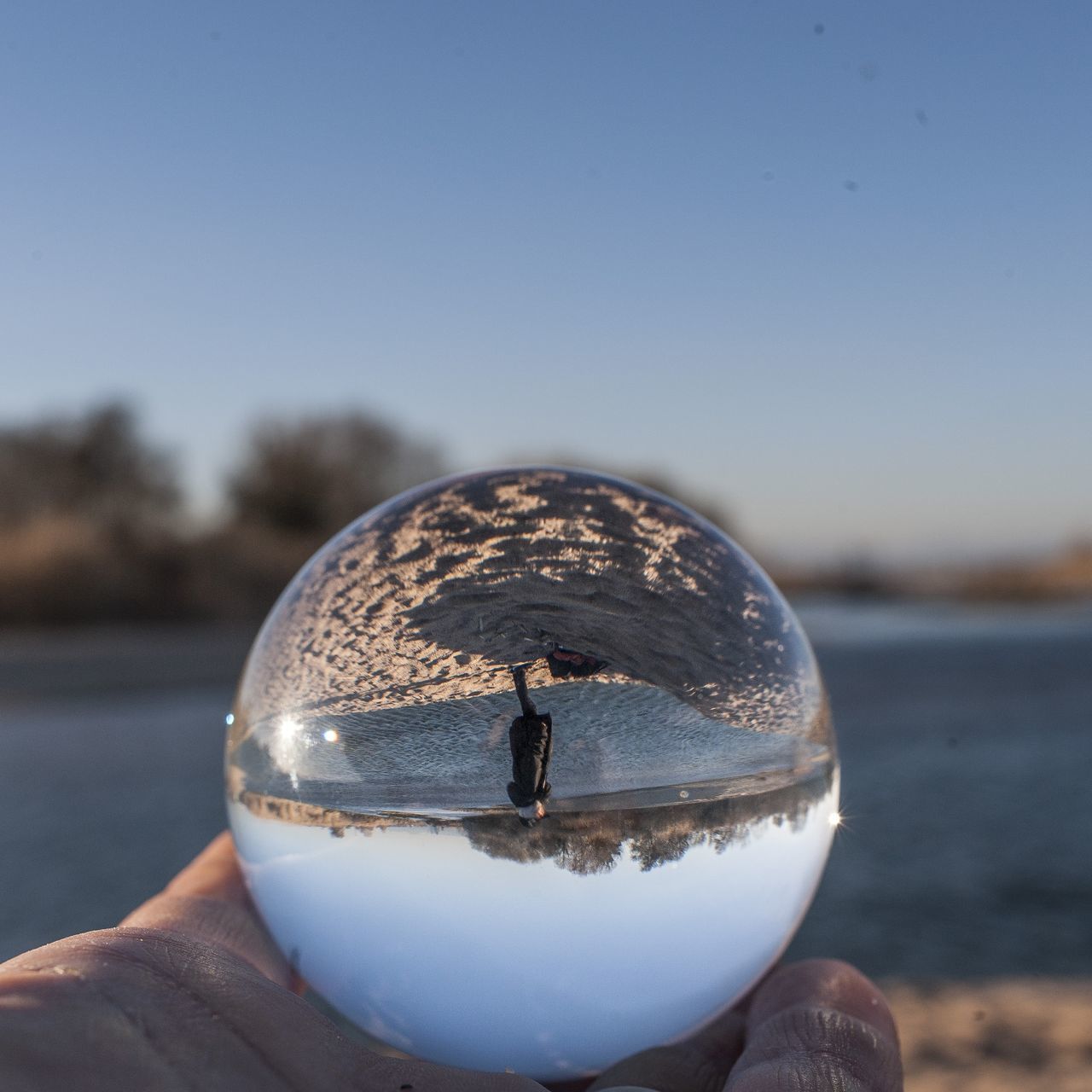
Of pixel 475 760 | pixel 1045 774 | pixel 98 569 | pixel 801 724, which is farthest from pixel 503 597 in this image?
pixel 98 569

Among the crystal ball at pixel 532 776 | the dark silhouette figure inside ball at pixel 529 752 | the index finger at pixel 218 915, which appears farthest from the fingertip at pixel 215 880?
the dark silhouette figure inside ball at pixel 529 752

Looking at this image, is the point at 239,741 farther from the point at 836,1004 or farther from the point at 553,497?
the point at 836,1004

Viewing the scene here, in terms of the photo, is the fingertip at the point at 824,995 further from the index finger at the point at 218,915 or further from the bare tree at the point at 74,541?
the bare tree at the point at 74,541

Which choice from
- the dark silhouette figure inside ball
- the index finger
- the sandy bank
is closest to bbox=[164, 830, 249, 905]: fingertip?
the index finger

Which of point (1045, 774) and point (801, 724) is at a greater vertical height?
point (801, 724)

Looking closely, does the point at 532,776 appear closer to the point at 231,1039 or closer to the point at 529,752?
the point at 529,752

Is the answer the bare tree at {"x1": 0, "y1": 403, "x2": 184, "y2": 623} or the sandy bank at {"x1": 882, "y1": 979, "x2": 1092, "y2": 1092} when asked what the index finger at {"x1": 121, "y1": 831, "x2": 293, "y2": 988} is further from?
the bare tree at {"x1": 0, "y1": 403, "x2": 184, "y2": 623}
